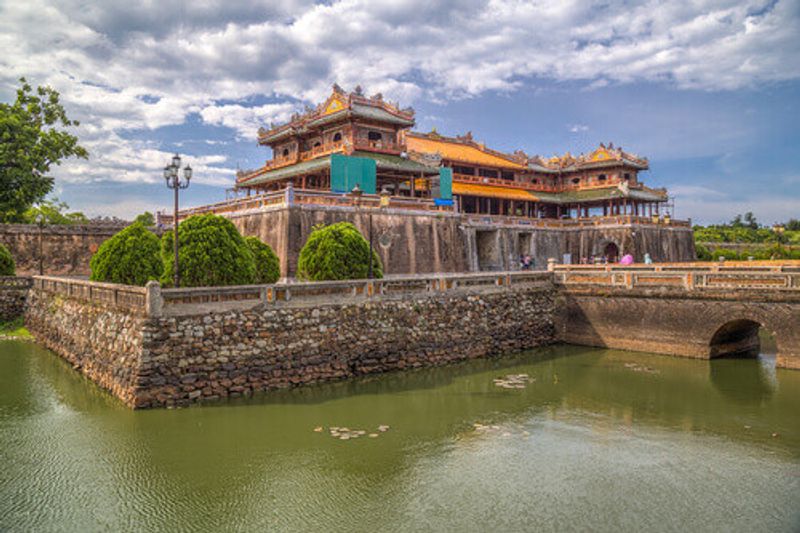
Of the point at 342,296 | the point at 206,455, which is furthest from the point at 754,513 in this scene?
the point at 342,296

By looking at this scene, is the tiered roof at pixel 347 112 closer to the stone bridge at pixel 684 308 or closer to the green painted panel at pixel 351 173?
the green painted panel at pixel 351 173

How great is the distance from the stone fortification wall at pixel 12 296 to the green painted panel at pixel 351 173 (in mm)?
14444

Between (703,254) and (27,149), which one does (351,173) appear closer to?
(27,149)

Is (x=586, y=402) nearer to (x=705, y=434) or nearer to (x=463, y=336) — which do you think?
(x=705, y=434)

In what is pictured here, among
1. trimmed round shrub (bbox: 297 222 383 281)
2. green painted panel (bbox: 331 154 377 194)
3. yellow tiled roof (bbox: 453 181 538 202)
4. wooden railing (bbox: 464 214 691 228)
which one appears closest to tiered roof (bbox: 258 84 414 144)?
green painted panel (bbox: 331 154 377 194)

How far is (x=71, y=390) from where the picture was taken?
1580 centimetres

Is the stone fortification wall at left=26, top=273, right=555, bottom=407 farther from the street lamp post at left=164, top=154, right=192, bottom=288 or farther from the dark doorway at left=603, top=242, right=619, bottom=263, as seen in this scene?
the dark doorway at left=603, top=242, right=619, bottom=263

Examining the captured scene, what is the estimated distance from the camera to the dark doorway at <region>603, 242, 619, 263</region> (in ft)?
131

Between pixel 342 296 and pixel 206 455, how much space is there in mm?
6916

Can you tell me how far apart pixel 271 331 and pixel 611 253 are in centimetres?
3091

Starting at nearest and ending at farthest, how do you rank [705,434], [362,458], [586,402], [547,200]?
[362,458], [705,434], [586,402], [547,200]

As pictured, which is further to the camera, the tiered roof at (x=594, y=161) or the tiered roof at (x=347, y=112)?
the tiered roof at (x=594, y=161)

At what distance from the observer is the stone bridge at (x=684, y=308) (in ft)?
59.1

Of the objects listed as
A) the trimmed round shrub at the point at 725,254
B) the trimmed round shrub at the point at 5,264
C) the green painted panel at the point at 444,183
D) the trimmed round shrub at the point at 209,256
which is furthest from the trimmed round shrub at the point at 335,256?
the trimmed round shrub at the point at 725,254
